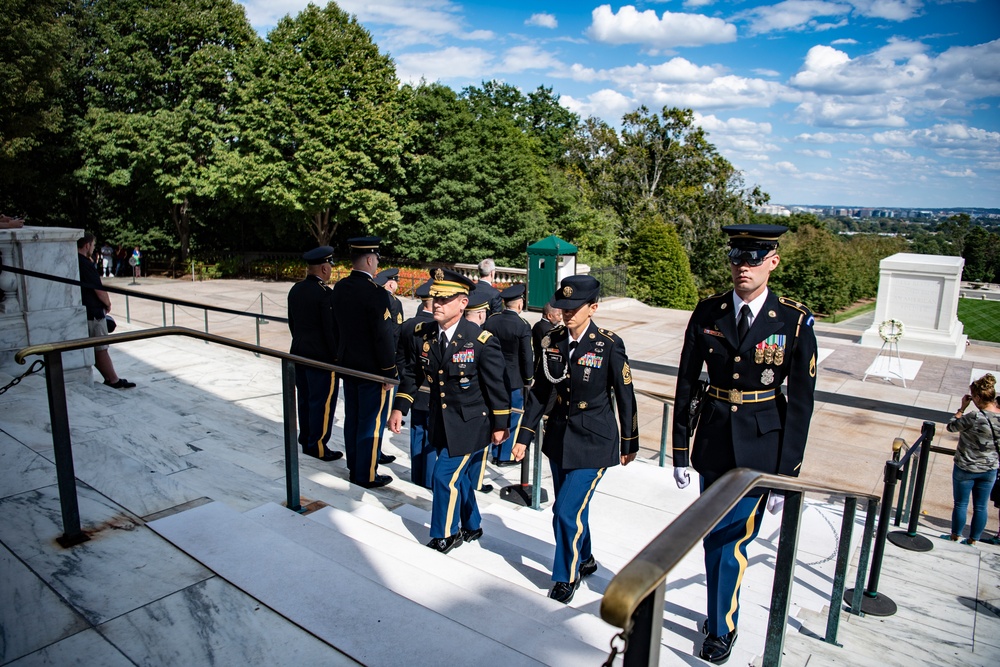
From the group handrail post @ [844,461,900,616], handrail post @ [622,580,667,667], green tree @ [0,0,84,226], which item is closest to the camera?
handrail post @ [622,580,667,667]

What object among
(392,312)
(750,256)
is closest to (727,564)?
(750,256)

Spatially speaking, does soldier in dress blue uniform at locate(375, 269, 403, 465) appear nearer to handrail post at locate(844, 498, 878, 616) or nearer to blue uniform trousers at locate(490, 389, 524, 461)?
blue uniform trousers at locate(490, 389, 524, 461)

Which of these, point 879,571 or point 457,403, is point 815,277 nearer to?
point 879,571

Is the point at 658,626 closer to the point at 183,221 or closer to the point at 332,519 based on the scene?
the point at 332,519

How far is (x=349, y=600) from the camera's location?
290 cm

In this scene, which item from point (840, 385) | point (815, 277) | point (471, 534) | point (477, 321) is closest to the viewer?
point (471, 534)

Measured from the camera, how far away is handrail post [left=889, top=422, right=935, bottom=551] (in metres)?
6.05

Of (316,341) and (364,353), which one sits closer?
(364,353)

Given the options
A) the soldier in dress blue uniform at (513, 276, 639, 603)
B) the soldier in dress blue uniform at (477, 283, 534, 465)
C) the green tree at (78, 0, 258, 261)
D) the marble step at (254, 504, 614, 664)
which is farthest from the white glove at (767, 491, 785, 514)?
the green tree at (78, 0, 258, 261)

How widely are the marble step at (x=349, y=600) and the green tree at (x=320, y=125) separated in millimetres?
24654

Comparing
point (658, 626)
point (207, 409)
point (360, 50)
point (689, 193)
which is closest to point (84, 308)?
point (207, 409)

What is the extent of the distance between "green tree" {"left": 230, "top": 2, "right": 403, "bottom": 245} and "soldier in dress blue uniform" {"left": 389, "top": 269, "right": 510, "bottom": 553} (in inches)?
924

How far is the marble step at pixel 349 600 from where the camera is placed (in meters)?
2.60

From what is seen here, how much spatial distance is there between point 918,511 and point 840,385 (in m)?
7.26
